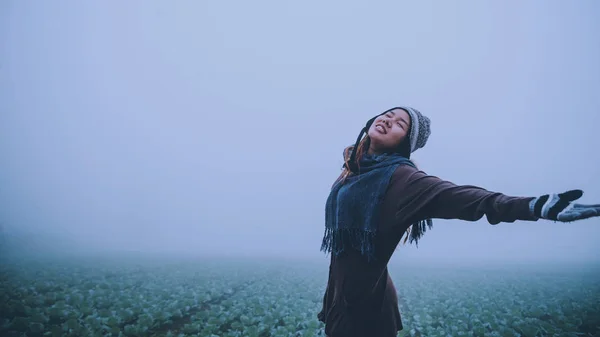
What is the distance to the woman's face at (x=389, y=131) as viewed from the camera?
176cm

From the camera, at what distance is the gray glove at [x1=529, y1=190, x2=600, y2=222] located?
0.81m

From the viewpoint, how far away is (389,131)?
177cm

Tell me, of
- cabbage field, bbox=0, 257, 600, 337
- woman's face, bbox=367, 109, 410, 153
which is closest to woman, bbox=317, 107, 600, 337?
woman's face, bbox=367, 109, 410, 153

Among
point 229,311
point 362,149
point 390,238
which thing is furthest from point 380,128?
point 229,311

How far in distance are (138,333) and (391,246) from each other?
19.2ft

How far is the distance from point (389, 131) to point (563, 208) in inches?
40.2

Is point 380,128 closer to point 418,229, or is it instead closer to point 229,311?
point 418,229

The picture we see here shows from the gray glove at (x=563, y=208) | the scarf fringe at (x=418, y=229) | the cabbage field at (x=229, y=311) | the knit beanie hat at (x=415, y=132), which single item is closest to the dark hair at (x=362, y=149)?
the knit beanie hat at (x=415, y=132)

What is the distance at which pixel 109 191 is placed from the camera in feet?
395

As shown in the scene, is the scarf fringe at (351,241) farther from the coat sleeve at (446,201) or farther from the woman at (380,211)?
the coat sleeve at (446,201)

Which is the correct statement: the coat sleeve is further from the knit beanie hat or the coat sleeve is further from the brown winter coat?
the knit beanie hat

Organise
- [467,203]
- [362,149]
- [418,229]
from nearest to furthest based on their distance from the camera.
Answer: [467,203]
[418,229]
[362,149]

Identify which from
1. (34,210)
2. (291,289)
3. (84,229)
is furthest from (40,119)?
(291,289)

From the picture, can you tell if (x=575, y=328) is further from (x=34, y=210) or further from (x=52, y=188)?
(x=52, y=188)
